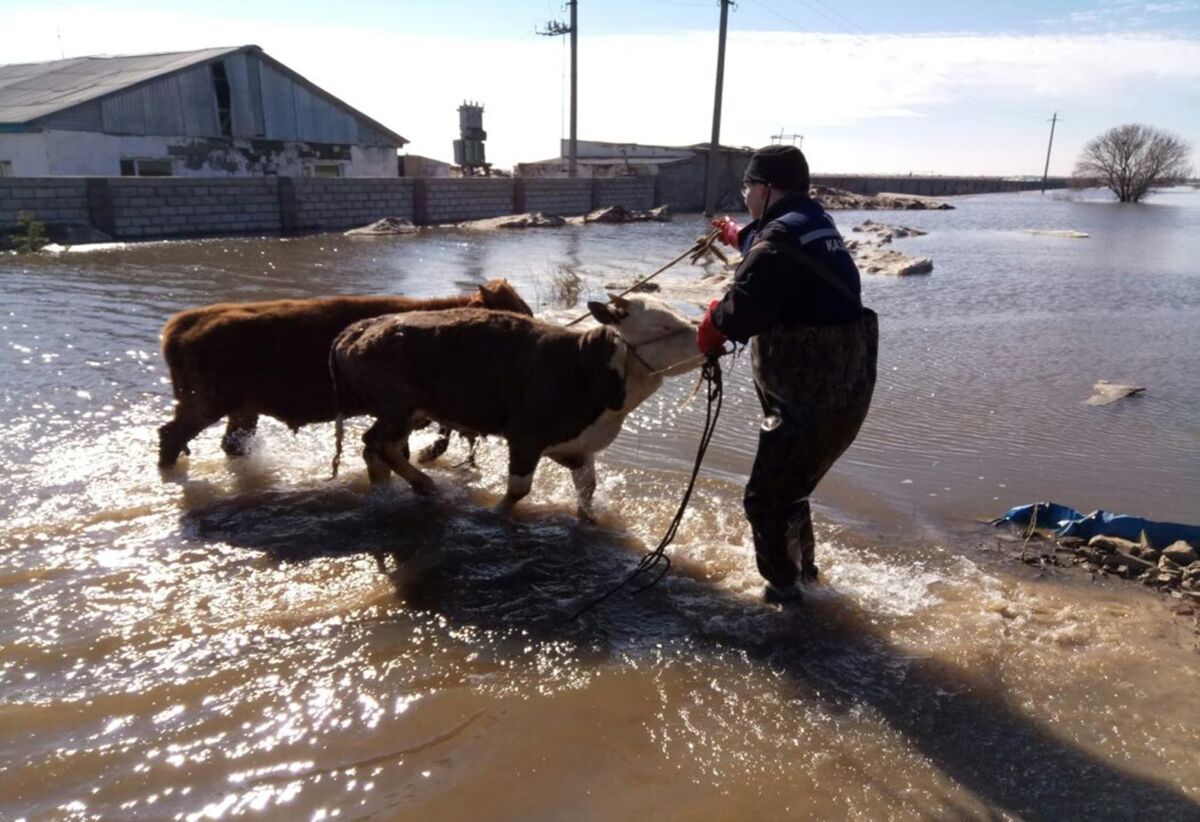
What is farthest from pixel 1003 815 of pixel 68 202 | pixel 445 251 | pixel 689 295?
pixel 68 202

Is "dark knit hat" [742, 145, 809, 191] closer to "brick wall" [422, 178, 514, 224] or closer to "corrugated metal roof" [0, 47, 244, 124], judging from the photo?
"brick wall" [422, 178, 514, 224]

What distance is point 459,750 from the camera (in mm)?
3604

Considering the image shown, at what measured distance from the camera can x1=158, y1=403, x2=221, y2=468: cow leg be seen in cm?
677

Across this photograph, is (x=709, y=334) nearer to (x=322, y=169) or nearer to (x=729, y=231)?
(x=729, y=231)

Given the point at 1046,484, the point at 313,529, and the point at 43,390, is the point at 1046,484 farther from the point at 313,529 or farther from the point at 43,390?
the point at 43,390

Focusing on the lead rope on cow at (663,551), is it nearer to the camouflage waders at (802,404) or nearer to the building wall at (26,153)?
the camouflage waders at (802,404)

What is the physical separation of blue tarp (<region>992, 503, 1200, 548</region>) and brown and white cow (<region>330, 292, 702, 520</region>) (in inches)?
119

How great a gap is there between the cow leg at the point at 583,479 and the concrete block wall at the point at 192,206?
80.3 feet

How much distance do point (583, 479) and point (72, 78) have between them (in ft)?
141

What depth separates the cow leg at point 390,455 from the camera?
20.6 ft

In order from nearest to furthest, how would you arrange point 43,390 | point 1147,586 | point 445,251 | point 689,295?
point 1147,586 < point 43,390 < point 689,295 < point 445,251

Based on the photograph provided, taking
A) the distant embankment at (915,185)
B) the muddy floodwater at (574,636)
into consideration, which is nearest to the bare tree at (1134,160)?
the distant embankment at (915,185)

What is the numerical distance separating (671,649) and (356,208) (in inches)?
1266

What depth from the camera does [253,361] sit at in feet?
21.6
